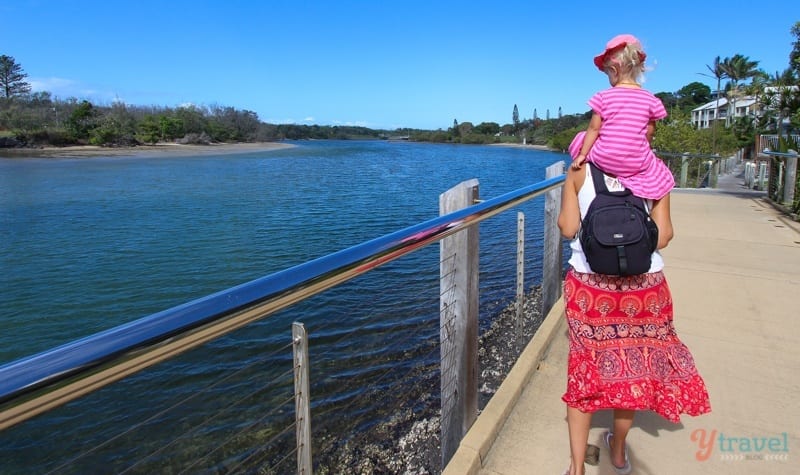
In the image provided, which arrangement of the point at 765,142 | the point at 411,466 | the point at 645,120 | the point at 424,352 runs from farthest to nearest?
the point at 765,142 < the point at 424,352 < the point at 411,466 < the point at 645,120

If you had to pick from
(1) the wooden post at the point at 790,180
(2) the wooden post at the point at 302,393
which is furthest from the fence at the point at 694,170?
(2) the wooden post at the point at 302,393

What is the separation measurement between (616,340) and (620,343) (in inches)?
0.8

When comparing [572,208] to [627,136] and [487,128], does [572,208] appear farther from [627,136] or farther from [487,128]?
[487,128]

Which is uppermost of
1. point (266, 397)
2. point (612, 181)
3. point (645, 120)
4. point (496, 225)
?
point (645, 120)

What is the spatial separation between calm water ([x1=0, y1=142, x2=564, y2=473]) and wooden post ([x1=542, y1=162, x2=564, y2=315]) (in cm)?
153

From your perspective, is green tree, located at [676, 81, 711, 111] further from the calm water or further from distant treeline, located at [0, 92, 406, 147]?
the calm water

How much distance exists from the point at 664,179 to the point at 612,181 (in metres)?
0.22

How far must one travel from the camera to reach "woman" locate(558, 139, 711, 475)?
202 cm

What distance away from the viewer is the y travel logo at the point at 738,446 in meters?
2.33

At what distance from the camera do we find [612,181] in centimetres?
195

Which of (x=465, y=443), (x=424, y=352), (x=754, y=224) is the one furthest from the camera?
(x=754, y=224)

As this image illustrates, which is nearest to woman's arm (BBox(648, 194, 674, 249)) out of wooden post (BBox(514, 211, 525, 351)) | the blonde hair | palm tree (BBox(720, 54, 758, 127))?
the blonde hair

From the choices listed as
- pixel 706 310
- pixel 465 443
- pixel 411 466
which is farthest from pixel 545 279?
pixel 465 443

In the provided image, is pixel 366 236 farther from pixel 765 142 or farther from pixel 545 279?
pixel 765 142
